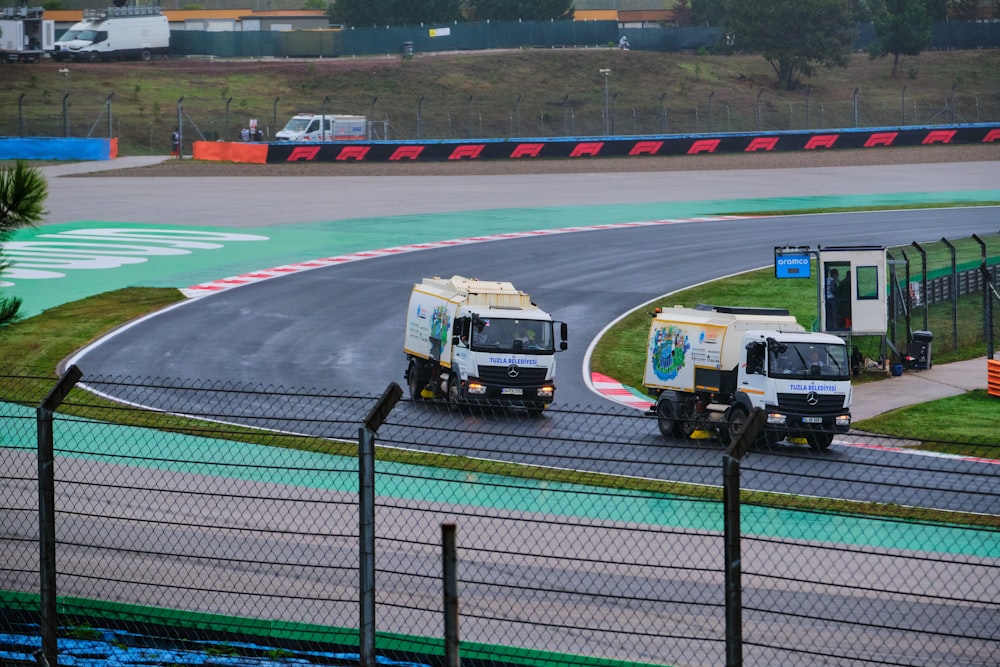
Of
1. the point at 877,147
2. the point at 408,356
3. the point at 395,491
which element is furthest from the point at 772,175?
the point at 395,491

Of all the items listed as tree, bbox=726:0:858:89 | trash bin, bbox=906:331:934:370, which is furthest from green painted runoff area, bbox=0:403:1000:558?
tree, bbox=726:0:858:89

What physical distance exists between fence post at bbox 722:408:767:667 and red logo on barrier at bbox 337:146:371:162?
Result: 191 ft

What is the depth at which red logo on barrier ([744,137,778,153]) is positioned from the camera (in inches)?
2781

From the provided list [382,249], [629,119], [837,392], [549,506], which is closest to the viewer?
[549,506]

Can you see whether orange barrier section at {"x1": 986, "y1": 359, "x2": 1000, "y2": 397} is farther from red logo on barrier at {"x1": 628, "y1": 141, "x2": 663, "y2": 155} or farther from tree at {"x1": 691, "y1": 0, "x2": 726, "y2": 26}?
tree at {"x1": 691, "y1": 0, "x2": 726, "y2": 26}

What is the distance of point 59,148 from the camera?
65812mm

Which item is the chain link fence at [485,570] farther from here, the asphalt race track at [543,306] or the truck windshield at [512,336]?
the truck windshield at [512,336]

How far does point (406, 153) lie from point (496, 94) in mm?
26403

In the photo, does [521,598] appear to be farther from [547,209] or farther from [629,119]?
[629,119]

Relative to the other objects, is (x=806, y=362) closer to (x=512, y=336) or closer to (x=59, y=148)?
(x=512, y=336)

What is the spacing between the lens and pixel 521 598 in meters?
12.2

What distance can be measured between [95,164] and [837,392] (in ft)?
165

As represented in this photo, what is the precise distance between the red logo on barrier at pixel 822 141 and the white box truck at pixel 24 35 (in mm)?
48245

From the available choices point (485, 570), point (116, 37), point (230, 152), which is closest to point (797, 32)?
point (230, 152)
